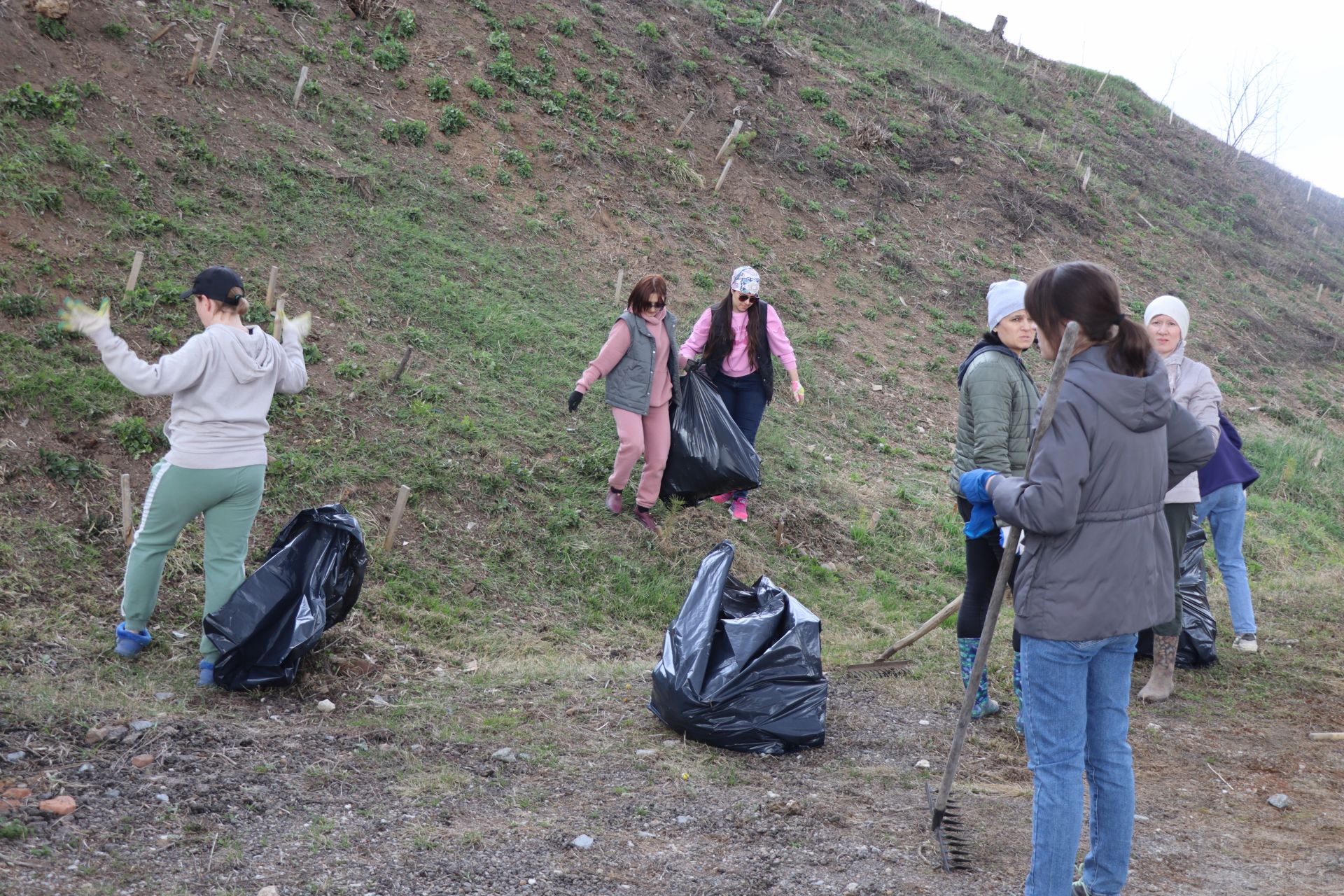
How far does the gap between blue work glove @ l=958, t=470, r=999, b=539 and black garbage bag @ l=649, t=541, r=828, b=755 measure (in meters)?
0.84

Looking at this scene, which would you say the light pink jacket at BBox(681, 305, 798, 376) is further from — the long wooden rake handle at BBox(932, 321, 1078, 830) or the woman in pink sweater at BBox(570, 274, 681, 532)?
the long wooden rake handle at BBox(932, 321, 1078, 830)

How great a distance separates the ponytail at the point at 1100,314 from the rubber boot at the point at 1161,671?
8.77 ft

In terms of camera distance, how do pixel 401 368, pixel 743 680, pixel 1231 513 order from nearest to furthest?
pixel 743 680
pixel 1231 513
pixel 401 368

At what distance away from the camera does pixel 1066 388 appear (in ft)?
7.90

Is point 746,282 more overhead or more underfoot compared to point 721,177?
more underfoot

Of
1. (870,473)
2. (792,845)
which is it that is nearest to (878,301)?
(870,473)

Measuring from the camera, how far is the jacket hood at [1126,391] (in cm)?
238

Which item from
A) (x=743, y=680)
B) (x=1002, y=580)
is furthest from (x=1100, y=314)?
(x=743, y=680)

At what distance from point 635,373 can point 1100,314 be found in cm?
375

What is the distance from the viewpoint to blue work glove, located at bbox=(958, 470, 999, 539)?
2.70m

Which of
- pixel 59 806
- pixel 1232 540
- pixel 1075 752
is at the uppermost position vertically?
pixel 1232 540

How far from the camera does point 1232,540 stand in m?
5.26

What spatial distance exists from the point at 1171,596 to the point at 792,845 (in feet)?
4.50

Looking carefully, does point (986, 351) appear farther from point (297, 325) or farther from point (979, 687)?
point (297, 325)
